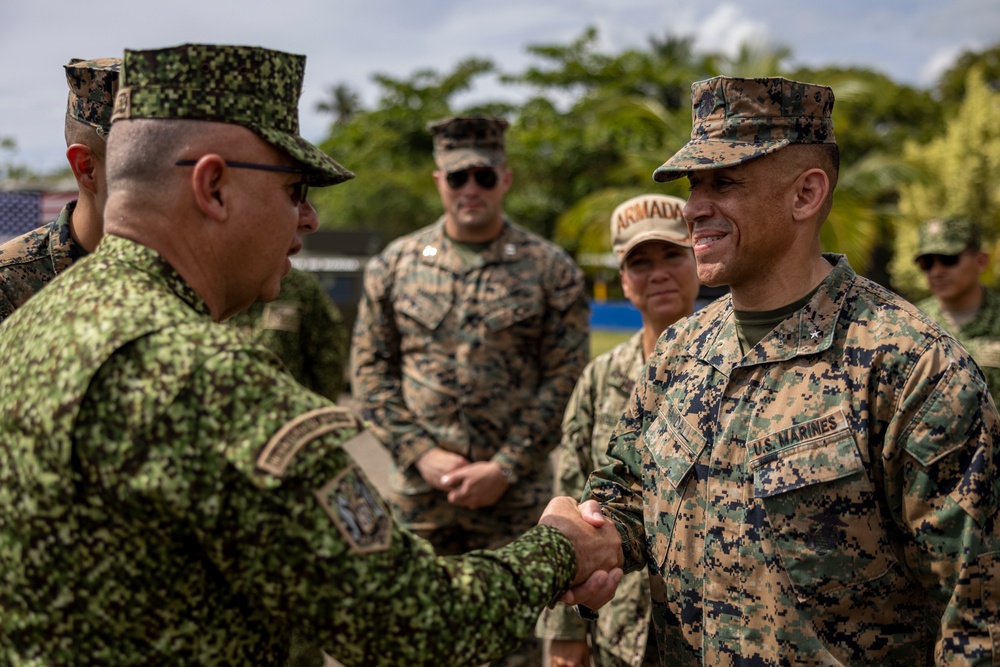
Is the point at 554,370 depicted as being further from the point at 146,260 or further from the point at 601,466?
the point at 146,260

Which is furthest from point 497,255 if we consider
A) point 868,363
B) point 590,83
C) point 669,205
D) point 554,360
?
point 590,83

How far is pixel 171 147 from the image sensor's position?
6.59 ft

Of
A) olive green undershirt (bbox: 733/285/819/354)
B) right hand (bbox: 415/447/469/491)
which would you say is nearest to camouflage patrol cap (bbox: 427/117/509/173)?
right hand (bbox: 415/447/469/491)

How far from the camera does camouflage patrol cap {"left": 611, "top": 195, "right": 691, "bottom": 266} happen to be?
3938 mm

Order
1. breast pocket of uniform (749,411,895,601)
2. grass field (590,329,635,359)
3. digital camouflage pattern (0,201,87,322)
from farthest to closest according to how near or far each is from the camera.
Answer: grass field (590,329,635,359), digital camouflage pattern (0,201,87,322), breast pocket of uniform (749,411,895,601)

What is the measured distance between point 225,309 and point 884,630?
5.63 ft

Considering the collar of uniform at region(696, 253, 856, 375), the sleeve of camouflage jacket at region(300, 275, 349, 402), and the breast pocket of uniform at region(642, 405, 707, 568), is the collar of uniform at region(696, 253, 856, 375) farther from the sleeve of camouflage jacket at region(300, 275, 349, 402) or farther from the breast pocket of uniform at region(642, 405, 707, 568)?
the sleeve of camouflage jacket at region(300, 275, 349, 402)

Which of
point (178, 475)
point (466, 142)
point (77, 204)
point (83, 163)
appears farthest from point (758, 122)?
point (466, 142)

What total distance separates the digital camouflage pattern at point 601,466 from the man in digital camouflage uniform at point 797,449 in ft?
2.38

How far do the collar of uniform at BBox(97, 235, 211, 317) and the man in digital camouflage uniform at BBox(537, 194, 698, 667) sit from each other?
195cm

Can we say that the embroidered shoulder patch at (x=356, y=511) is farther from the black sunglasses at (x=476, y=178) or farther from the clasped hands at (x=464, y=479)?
Answer: the black sunglasses at (x=476, y=178)

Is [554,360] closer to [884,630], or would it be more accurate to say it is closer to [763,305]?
[763,305]

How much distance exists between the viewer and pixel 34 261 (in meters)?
3.32

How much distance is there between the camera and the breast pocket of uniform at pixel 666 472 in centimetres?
265
